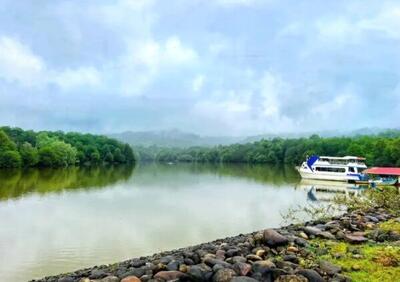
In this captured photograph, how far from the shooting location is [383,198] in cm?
1927

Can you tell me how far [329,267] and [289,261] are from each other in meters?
0.85

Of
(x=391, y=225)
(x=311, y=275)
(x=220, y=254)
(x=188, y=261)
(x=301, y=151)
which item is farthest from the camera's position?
(x=301, y=151)

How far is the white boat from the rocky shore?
46208 mm

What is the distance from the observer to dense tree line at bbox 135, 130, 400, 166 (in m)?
71.4

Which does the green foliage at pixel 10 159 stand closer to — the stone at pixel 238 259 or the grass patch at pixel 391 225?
the grass patch at pixel 391 225

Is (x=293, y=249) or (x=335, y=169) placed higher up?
(x=335, y=169)

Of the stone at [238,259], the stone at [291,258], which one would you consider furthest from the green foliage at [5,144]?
the stone at [291,258]

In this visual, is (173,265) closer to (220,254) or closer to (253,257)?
(220,254)

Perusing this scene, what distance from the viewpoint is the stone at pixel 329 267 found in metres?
8.17

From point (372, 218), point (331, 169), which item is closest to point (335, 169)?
point (331, 169)

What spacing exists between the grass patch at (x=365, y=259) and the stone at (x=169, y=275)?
303 cm

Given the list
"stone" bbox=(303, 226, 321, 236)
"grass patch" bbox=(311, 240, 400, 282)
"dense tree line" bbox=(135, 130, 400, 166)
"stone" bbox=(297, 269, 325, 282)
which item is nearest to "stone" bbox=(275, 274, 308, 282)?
"stone" bbox=(297, 269, 325, 282)

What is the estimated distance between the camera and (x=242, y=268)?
27.0 ft

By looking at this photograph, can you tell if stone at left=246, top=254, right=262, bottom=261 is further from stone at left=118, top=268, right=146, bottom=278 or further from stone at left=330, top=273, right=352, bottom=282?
stone at left=118, top=268, right=146, bottom=278
